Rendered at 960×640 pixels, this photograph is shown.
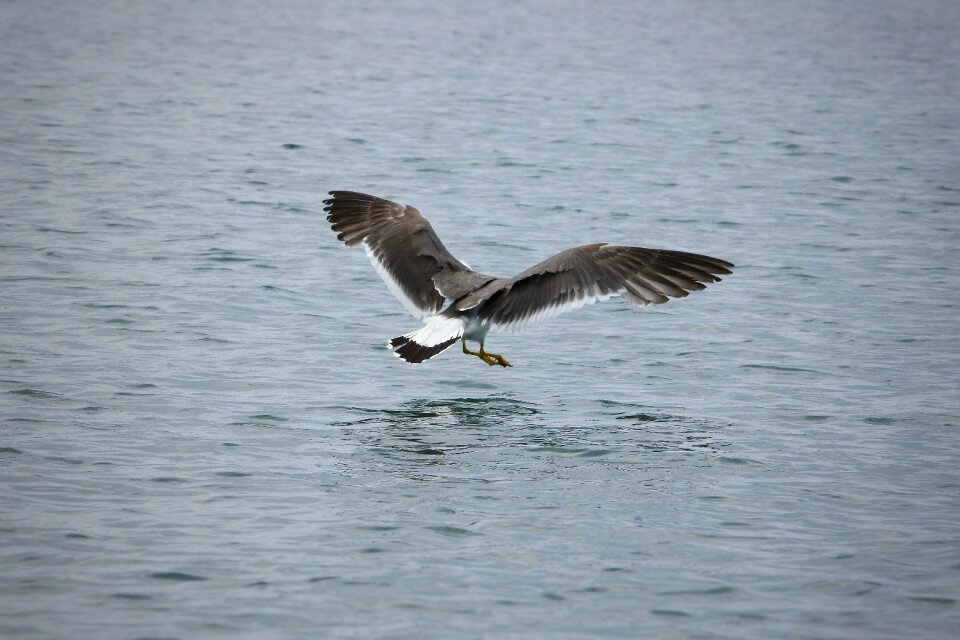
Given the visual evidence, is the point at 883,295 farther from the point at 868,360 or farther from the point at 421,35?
the point at 421,35

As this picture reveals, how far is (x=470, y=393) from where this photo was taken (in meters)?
11.3

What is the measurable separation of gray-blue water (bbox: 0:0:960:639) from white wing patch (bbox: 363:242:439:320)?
24.9 inches

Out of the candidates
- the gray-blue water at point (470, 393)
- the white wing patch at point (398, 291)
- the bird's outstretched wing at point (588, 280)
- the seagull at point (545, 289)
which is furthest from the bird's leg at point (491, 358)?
the bird's outstretched wing at point (588, 280)

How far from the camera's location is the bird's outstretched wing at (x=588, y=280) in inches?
417

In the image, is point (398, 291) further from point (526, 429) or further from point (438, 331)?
point (526, 429)

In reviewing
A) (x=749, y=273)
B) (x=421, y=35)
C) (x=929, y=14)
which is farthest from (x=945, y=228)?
(x=929, y=14)

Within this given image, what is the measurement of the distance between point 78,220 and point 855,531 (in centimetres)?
1205

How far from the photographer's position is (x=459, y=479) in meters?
8.99

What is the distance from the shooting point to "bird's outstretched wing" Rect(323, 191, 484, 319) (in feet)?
37.4

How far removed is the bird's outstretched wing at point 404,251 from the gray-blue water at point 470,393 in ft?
2.62

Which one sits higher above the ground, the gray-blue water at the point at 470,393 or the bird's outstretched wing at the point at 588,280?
the bird's outstretched wing at the point at 588,280

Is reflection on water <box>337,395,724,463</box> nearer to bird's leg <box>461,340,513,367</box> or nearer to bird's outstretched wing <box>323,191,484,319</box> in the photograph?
bird's leg <box>461,340,513,367</box>

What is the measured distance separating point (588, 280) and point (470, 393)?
56.8 inches

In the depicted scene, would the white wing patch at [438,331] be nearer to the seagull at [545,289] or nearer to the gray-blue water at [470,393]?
the seagull at [545,289]
